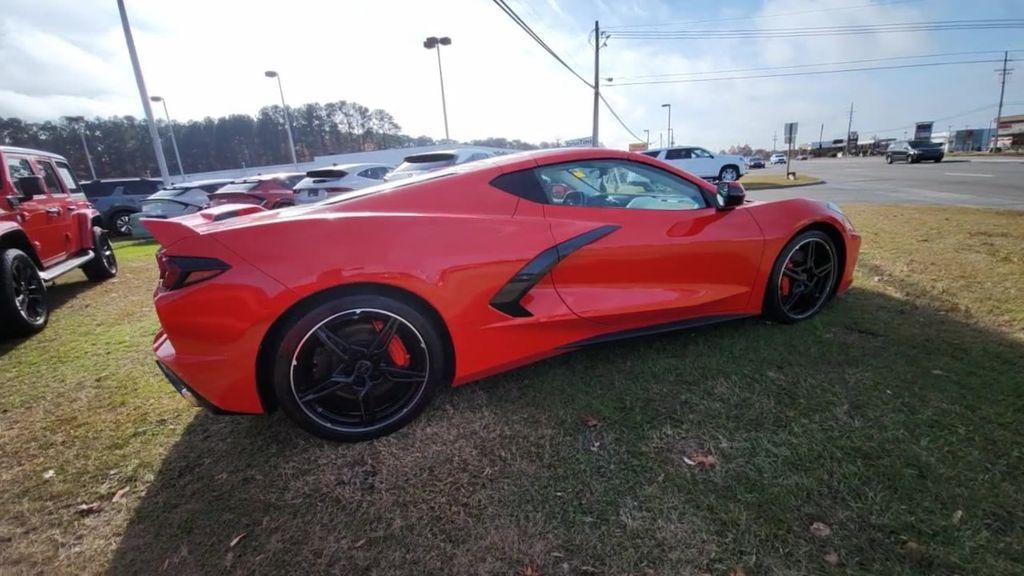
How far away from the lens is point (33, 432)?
2543mm

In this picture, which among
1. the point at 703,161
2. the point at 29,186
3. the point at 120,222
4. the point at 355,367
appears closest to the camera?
the point at 355,367

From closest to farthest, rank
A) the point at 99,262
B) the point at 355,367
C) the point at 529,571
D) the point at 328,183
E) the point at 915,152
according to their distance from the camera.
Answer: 1. the point at 529,571
2. the point at 355,367
3. the point at 99,262
4. the point at 328,183
5. the point at 915,152

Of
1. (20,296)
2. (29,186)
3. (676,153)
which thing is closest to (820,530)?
(20,296)

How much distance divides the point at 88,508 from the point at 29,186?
14.2ft

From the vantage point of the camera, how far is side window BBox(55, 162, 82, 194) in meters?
5.80

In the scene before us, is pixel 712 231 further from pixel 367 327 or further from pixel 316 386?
pixel 316 386

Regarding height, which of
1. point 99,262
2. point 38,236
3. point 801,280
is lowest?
point 801,280

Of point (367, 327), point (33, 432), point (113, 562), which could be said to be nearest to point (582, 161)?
point (367, 327)

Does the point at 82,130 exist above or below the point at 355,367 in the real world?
above

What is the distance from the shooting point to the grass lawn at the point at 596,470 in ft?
5.35

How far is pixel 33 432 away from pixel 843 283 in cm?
528

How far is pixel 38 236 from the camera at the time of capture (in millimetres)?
4801

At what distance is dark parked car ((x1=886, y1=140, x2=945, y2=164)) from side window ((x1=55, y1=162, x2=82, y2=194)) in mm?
38256

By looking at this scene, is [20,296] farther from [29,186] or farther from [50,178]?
[50,178]
